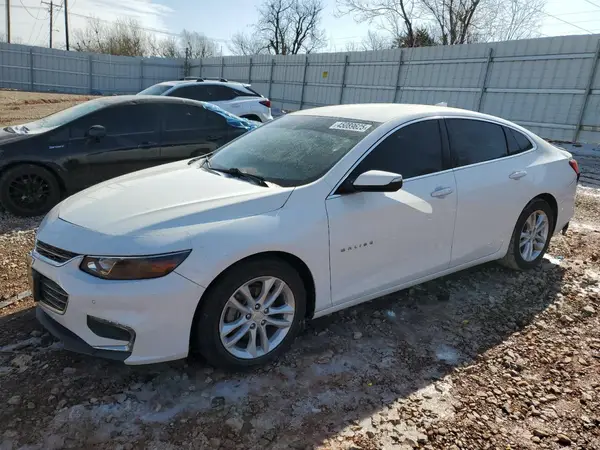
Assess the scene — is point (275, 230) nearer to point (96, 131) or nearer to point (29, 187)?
point (96, 131)

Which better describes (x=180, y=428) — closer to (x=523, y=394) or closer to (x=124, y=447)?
(x=124, y=447)

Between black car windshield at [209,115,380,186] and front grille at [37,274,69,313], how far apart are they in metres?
1.43

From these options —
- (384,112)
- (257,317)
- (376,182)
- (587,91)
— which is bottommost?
(257,317)

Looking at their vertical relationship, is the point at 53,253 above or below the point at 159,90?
below

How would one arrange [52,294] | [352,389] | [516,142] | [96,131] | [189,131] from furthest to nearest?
[189,131], [96,131], [516,142], [352,389], [52,294]

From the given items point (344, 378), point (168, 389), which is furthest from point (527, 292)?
point (168, 389)

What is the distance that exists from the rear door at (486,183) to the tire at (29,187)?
15.4 feet

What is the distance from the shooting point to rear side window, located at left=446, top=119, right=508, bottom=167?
3.76 meters

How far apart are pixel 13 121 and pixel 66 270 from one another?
1407 cm

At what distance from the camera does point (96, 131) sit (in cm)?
572

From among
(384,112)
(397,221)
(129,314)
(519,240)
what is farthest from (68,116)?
(519,240)

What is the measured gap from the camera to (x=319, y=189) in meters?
2.95

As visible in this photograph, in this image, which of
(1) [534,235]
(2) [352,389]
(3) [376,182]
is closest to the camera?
(2) [352,389]

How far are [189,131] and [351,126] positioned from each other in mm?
3826
